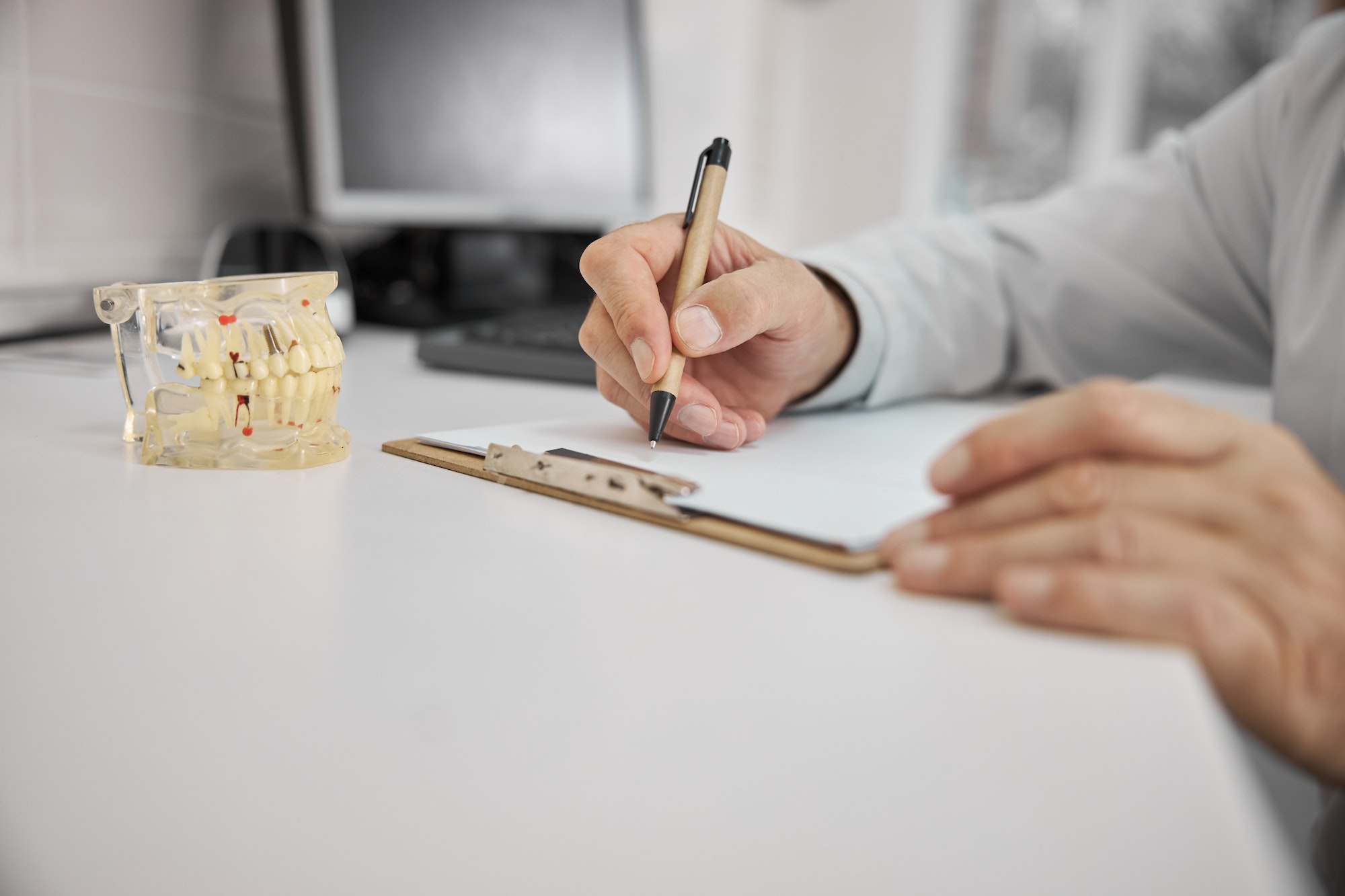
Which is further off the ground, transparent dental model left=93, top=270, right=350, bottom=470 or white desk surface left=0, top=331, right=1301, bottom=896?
transparent dental model left=93, top=270, right=350, bottom=470

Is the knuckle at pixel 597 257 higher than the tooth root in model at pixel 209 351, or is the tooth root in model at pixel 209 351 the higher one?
the knuckle at pixel 597 257

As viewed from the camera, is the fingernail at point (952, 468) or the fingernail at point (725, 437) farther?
the fingernail at point (725, 437)

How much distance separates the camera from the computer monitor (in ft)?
3.74

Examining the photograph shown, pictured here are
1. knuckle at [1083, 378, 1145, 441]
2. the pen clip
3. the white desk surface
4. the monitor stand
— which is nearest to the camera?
the white desk surface

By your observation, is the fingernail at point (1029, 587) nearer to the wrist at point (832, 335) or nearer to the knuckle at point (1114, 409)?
the knuckle at point (1114, 409)

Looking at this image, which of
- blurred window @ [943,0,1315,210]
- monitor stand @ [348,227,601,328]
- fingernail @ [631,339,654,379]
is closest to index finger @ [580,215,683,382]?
fingernail @ [631,339,654,379]

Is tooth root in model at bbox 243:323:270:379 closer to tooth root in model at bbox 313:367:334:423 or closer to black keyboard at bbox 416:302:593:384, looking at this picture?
tooth root in model at bbox 313:367:334:423

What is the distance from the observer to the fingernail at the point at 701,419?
543 mm

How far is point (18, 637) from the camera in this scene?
→ 305 millimetres

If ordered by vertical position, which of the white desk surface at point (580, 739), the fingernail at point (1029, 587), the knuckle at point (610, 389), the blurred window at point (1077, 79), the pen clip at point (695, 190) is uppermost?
the blurred window at point (1077, 79)

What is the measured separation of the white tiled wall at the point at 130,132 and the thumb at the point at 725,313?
30.0 inches

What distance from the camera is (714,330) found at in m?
0.54

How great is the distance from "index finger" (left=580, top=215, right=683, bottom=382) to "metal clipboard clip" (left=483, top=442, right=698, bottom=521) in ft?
0.25

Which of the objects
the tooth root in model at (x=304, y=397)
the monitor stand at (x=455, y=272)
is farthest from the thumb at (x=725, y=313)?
the monitor stand at (x=455, y=272)
